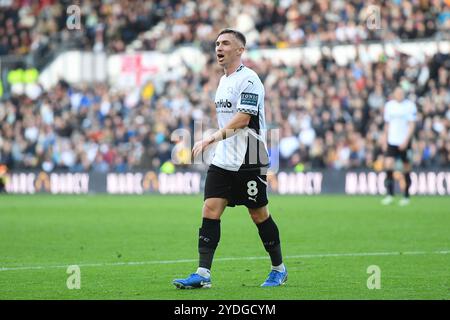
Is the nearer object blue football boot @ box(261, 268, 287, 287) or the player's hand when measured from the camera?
the player's hand

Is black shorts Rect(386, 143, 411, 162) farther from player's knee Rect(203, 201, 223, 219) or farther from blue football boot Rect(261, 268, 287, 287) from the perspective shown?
player's knee Rect(203, 201, 223, 219)

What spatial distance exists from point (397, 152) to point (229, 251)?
33.2ft

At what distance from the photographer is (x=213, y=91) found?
104 ft

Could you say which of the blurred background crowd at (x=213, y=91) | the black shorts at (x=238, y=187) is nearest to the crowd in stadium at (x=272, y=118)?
the blurred background crowd at (x=213, y=91)

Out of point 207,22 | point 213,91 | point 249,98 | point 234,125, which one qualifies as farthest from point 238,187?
point 207,22

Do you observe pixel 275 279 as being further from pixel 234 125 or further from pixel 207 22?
pixel 207 22

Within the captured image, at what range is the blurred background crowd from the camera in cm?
2780

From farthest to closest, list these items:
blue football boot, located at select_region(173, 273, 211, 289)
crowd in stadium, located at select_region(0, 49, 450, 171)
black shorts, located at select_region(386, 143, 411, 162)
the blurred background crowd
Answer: the blurred background crowd < crowd in stadium, located at select_region(0, 49, 450, 171) < black shorts, located at select_region(386, 143, 411, 162) < blue football boot, located at select_region(173, 273, 211, 289)

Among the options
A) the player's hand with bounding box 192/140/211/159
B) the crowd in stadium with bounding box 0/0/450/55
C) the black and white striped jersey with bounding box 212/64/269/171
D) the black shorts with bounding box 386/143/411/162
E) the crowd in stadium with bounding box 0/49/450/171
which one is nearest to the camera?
the player's hand with bounding box 192/140/211/159

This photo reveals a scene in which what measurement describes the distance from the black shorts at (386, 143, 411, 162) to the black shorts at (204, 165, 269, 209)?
13240 millimetres

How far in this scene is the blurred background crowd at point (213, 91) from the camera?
27.8m

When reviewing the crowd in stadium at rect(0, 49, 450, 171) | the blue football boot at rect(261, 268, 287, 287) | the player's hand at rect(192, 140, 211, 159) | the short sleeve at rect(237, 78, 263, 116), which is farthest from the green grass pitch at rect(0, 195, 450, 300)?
the crowd in stadium at rect(0, 49, 450, 171)

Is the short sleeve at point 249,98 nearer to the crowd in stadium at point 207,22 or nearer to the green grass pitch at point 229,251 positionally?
the green grass pitch at point 229,251

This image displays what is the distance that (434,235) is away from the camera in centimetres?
1480
